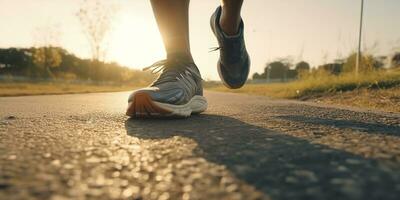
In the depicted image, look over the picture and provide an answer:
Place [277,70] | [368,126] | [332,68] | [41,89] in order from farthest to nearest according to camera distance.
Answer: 1. [277,70]
2. [41,89]
3. [332,68]
4. [368,126]

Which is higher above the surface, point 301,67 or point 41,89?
point 301,67

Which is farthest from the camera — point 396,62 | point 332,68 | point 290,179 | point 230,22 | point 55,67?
point 55,67

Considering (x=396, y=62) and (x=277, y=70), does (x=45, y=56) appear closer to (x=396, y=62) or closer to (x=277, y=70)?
(x=277, y=70)

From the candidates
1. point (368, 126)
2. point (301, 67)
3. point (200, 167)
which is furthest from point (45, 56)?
point (200, 167)

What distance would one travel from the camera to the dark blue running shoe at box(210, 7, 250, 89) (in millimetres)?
2359

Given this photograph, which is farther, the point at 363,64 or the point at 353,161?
the point at 363,64

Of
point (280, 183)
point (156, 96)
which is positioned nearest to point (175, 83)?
point (156, 96)

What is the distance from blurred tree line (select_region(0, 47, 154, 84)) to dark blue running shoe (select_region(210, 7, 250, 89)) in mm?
33476

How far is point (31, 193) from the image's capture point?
0.52m

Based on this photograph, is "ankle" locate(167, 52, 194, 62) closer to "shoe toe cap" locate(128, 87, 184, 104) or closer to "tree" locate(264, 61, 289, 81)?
"shoe toe cap" locate(128, 87, 184, 104)

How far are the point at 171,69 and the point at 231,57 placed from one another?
21.9 inches

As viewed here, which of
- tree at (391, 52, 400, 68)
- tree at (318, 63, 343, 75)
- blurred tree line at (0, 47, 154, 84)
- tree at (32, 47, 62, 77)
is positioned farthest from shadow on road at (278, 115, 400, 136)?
tree at (32, 47, 62, 77)

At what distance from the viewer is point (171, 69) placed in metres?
1.97

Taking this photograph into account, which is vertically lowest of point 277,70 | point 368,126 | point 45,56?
point 368,126
